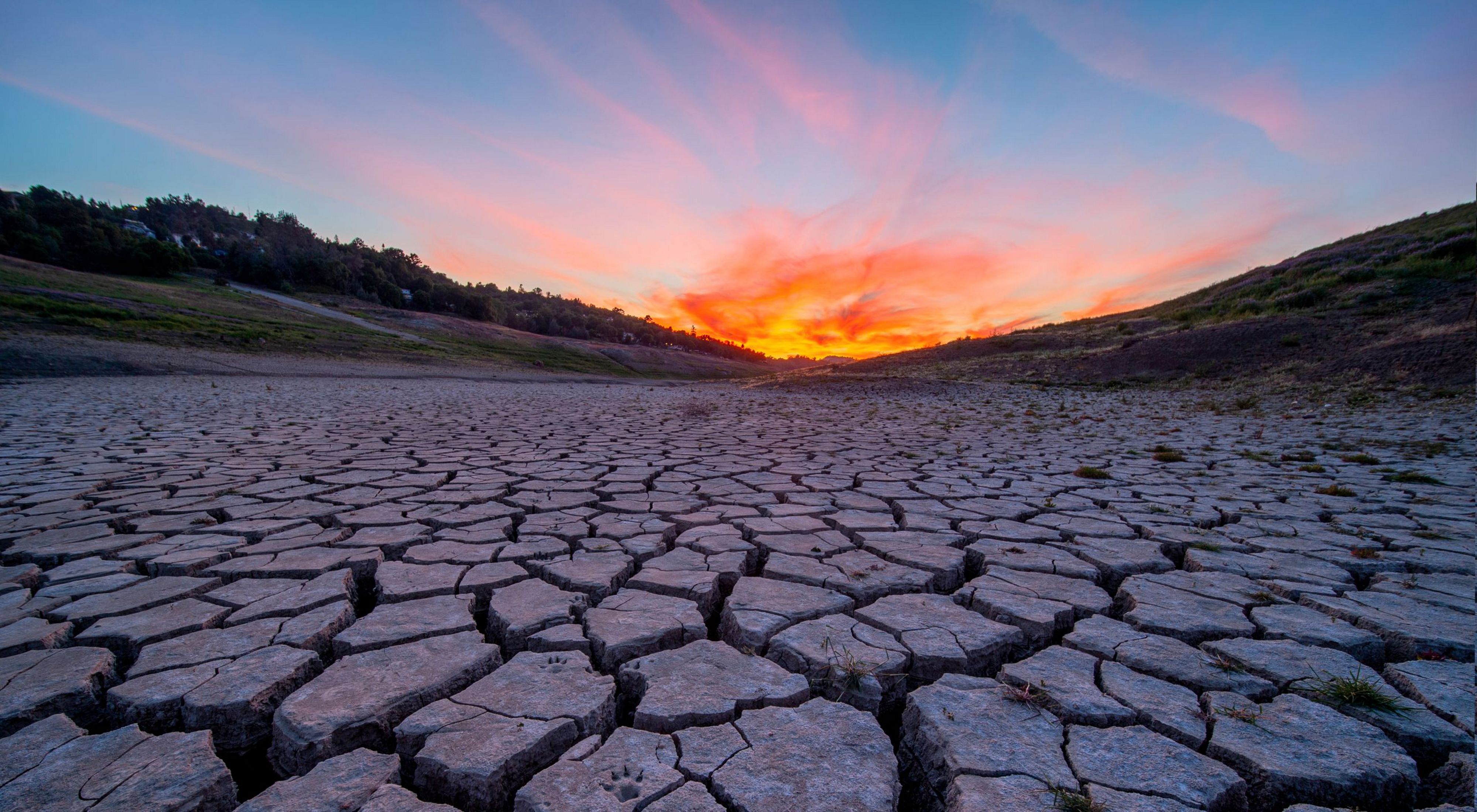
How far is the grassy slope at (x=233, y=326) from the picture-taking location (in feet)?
49.8

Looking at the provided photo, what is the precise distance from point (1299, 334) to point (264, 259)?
4533 cm

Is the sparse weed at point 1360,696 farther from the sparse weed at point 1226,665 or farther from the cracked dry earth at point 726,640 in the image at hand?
the sparse weed at point 1226,665

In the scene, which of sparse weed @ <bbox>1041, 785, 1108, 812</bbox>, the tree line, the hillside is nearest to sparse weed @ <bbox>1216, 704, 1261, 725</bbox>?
sparse weed @ <bbox>1041, 785, 1108, 812</bbox>

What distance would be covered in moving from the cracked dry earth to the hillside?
8.84m

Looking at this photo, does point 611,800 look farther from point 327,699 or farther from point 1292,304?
point 1292,304

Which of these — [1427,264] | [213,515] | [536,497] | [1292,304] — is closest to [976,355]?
[1292,304]

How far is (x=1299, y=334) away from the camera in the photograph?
12.5m

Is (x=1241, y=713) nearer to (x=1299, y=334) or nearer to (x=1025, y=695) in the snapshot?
(x=1025, y=695)

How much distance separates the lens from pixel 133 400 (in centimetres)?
795

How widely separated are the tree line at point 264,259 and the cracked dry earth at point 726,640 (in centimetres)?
3373

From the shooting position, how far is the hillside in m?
9.89

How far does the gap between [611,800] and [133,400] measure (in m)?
10.8

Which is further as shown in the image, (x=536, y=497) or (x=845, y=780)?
(x=536, y=497)

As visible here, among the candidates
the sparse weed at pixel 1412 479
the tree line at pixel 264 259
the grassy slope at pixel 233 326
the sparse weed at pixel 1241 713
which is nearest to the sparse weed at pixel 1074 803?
the sparse weed at pixel 1241 713
